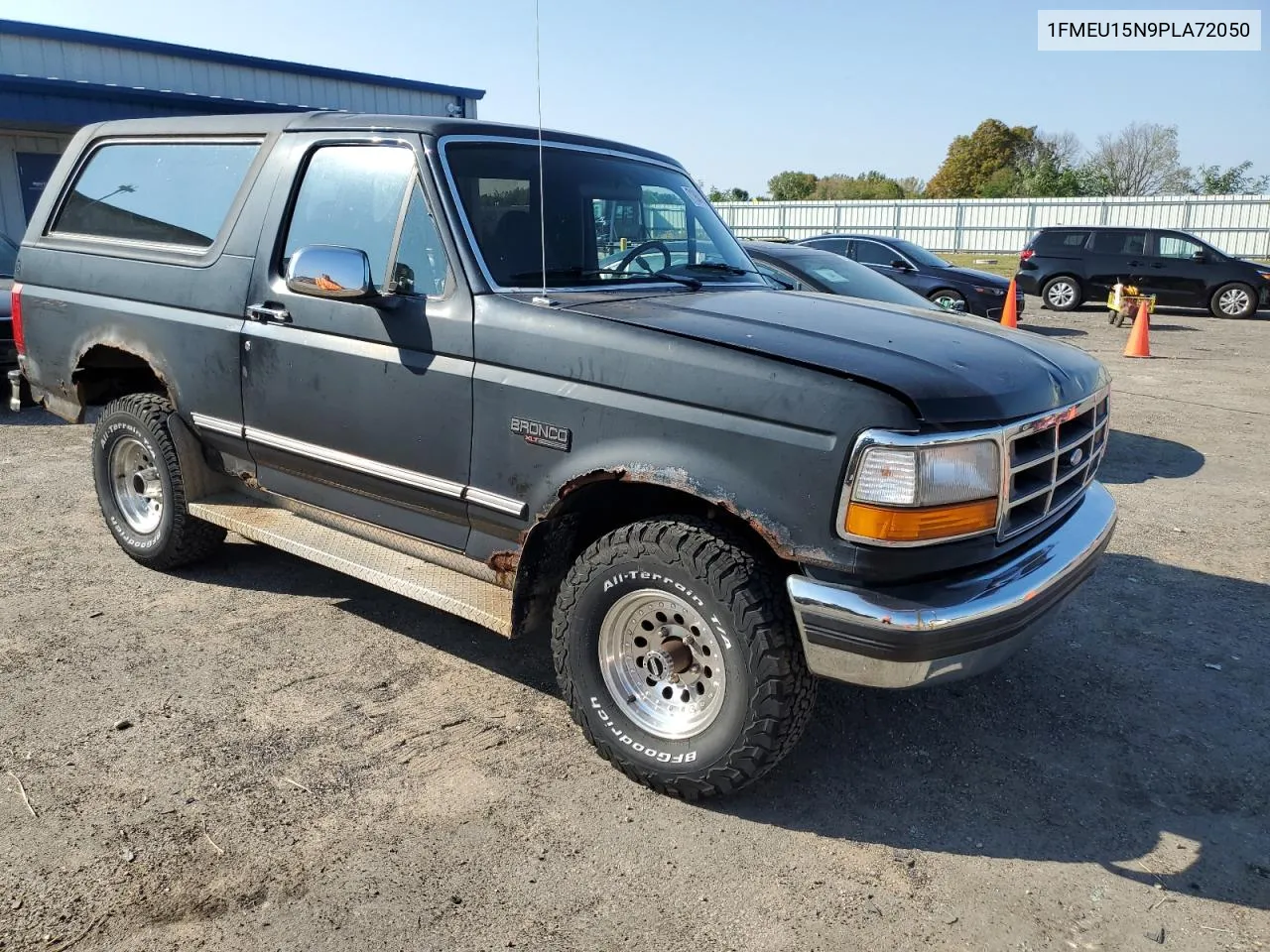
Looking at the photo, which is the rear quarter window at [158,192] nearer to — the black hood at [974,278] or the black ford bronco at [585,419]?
the black ford bronco at [585,419]

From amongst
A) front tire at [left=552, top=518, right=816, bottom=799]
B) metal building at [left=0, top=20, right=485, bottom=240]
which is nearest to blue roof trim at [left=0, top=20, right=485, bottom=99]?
metal building at [left=0, top=20, right=485, bottom=240]

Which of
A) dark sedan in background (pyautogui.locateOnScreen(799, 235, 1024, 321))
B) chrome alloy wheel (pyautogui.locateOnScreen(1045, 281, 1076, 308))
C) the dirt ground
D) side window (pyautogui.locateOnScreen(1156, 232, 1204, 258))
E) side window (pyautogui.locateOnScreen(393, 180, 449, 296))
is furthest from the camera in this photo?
chrome alloy wheel (pyautogui.locateOnScreen(1045, 281, 1076, 308))

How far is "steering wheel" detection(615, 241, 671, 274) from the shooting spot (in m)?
4.02

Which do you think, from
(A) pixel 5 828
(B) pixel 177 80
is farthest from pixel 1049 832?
(B) pixel 177 80

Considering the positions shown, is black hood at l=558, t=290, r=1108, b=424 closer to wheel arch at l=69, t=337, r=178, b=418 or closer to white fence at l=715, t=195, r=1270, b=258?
wheel arch at l=69, t=337, r=178, b=418

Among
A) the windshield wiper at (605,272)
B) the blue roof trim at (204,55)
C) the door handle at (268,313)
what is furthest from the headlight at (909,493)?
the blue roof trim at (204,55)

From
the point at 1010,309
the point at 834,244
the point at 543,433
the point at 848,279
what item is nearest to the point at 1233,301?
the point at 1010,309

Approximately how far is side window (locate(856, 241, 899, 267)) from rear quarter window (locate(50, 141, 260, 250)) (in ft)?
40.0

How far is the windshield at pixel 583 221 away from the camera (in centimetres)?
369

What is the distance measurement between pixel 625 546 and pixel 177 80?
18109 millimetres

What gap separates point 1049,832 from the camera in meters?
3.09

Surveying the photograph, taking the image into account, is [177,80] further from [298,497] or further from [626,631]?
[626,631]

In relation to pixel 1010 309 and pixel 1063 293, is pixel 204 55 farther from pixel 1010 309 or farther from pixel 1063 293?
pixel 1063 293

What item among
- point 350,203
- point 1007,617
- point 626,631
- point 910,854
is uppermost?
point 350,203
